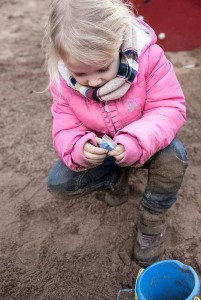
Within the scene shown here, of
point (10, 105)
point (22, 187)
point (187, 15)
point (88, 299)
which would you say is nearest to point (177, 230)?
point (88, 299)

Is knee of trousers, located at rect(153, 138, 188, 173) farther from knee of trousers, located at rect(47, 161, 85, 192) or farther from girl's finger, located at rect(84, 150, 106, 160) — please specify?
knee of trousers, located at rect(47, 161, 85, 192)

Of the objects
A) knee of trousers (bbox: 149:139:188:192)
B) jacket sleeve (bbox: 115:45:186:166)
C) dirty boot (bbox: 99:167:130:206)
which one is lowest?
dirty boot (bbox: 99:167:130:206)

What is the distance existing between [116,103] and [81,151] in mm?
220

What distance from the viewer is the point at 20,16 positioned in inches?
153

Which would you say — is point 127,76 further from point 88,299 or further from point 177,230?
point 88,299

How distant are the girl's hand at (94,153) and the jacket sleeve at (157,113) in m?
0.07

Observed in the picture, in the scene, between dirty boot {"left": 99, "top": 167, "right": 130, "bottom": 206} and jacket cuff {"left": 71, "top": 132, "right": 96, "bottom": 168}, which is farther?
dirty boot {"left": 99, "top": 167, "right": 130, "bottom": 206}

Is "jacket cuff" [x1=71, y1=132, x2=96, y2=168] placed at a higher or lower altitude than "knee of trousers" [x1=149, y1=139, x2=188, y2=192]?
higher

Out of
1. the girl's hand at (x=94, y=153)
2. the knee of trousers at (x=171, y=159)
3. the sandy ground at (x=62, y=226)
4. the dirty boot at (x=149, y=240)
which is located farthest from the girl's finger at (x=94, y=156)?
the sandy ground at (x=62, y=226)

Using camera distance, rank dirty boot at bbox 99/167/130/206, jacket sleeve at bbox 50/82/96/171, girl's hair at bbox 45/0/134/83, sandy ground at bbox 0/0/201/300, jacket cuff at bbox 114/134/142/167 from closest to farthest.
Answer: girl's hair at bbox 45/0/134/83, jacket cuff at bbox 114/134/142/167, jacket sleeve at bbox 50/82/96/171, sandy ground at bbox 0/0/201/300, dirty boot at bbox 99/167/130/206

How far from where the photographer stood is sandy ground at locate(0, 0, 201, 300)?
1.64m

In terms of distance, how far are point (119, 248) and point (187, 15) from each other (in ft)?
5.58

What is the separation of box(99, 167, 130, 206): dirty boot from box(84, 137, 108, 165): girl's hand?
407 millimetres

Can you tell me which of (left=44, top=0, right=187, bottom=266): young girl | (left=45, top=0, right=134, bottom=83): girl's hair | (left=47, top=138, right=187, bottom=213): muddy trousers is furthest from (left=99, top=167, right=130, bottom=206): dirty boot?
(left=45, top=0, right=134, bottom=83): girl's hair
